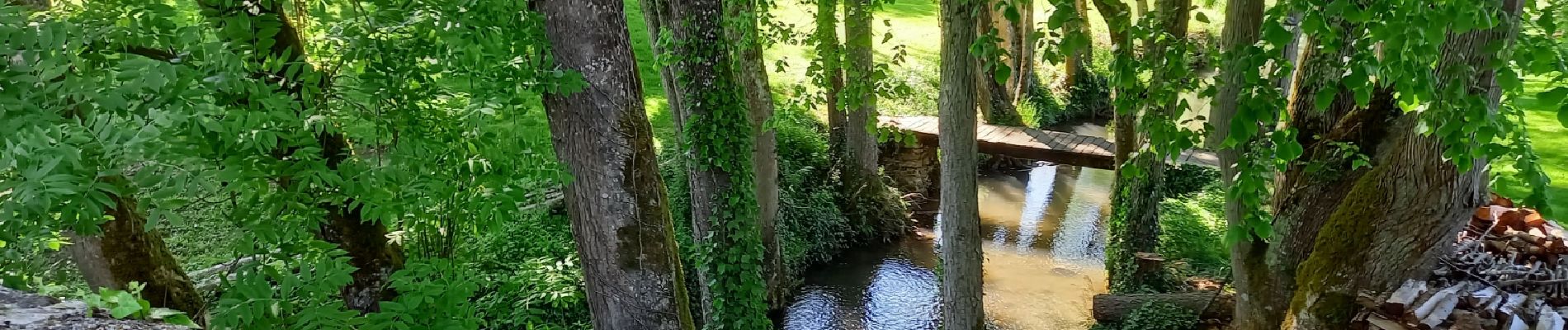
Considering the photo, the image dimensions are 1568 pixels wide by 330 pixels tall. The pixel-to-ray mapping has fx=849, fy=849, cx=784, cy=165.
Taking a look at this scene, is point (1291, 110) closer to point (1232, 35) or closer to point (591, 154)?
point (1232, 35)

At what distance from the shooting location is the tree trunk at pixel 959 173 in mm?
5336

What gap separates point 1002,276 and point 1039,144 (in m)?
1.81

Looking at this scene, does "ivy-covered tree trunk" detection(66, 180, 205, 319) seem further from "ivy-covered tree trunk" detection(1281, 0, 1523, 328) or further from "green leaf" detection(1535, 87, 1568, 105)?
"ivy-covered tree trunk" detection(1281, 0, 1523, 328)

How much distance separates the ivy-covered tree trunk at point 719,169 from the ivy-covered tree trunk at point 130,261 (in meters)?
3.05

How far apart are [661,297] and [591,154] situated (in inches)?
32.7

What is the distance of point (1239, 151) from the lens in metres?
4.43

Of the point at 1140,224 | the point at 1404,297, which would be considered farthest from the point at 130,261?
the point at 1140,224

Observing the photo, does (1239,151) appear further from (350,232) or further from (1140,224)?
(350,232)

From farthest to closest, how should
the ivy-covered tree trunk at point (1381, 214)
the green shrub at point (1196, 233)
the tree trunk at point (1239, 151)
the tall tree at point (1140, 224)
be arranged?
the green shrub at point (1196, 233), the tall tree at point (1140, 224), the tree trunk at point (1239, 151), the ivy-covered tree trunk at point (1381, 214)

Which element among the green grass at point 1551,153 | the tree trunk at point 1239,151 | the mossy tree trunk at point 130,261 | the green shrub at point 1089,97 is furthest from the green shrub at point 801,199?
the green shrub at point 1089,97

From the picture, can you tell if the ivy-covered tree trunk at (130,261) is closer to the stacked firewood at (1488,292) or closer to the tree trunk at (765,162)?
the tree trunk at (765,162)

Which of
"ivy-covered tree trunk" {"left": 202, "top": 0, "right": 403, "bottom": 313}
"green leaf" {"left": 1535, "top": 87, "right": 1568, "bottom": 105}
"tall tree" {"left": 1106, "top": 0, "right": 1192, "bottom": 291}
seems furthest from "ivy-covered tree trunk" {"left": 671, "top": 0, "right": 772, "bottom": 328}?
"green leaf" {"left": 1535, "top": 87, "right": 1568, "bottom": 105}

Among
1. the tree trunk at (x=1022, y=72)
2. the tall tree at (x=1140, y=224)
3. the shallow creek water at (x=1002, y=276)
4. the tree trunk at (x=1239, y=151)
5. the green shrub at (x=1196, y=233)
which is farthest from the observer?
the tree trunk at (x=1022, y=72)

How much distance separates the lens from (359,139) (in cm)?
349
